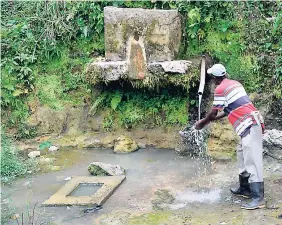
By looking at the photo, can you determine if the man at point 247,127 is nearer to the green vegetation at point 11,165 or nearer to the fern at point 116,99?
the green vegetation at point 11,165

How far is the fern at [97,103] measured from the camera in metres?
10.3

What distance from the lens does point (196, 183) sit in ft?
24.7

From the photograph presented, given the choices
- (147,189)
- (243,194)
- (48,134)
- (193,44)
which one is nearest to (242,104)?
(243,194)

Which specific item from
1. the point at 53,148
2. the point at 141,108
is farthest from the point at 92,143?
the point at 141,108

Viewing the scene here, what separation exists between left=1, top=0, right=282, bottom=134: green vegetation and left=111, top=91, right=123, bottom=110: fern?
0.07 feet

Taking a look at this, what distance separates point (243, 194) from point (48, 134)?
191 inches

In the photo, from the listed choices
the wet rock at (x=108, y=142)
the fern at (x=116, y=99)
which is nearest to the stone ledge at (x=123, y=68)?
the fern at (x=116, y=99)

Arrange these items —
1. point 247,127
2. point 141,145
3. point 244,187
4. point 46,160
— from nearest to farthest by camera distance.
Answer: point 247,127 < point 244,187 < point 46,160 < point 141,145

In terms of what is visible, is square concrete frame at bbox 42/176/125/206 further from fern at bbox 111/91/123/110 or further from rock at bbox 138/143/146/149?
fern at bbox 111/91/123/110

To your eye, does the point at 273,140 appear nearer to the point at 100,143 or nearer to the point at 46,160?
the point at 100,143

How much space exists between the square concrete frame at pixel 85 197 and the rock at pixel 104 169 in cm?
16

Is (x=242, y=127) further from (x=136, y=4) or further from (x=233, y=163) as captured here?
(x=136, y=4)

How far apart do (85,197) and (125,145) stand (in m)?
2.46

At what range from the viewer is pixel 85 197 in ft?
23.2
